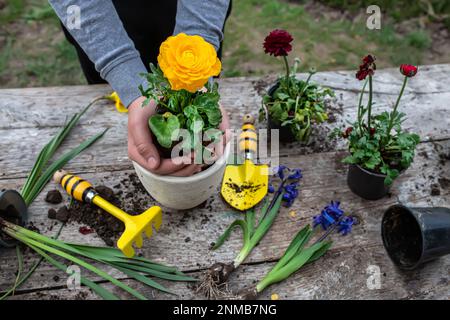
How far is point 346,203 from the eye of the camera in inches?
49.6

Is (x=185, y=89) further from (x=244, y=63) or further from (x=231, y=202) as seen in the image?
(x=244, y=63)

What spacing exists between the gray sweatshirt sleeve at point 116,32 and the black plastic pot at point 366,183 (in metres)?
0.55

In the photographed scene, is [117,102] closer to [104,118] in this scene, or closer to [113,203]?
[104,118]

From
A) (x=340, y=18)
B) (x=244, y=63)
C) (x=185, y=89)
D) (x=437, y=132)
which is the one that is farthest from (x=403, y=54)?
(x=185, y=89)

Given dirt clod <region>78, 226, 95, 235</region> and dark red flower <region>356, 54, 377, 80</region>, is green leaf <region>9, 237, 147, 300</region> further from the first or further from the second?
dark red flower <region>356, 54, 377, 80</region>

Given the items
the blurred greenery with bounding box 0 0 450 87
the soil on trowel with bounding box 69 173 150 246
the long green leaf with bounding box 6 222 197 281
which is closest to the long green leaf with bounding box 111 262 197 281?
the long green leaf with bounding box 6 222 197 281

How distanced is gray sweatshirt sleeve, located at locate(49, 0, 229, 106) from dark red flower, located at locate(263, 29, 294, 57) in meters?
0.15

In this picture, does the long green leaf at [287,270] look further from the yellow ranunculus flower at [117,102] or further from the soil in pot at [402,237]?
the yellow ranunculus flower at [117,102]

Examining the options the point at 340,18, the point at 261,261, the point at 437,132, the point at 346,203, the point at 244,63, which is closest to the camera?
the point at 261,261

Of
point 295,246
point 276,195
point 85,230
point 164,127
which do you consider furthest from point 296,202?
point 85,230

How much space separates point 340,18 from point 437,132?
1.74 metres

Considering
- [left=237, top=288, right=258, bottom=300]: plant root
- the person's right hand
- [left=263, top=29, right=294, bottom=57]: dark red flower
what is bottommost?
[left=237, top=288, right=258, bottom=300]: plant root

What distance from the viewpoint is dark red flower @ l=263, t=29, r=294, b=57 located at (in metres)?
1.21

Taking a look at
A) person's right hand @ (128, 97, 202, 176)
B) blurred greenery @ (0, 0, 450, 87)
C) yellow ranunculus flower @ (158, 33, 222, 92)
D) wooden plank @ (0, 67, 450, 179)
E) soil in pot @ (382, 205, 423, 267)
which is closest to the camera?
yellow ranunculus flower @ (158, 33, 222, 92)
